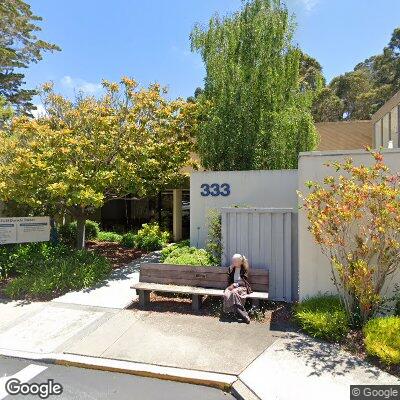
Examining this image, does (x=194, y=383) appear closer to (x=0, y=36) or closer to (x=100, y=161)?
(x=100, y=161)

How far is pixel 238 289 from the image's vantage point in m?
6.85

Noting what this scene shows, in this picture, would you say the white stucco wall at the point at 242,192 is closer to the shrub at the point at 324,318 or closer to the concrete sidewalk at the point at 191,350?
the shrub at the point at 324,318

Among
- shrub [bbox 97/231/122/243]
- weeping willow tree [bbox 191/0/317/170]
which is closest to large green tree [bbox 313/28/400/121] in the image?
weeping willow tree [bbox 191/0/317/170]

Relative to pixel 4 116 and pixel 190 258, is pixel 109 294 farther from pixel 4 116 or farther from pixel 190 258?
pixel 4 116

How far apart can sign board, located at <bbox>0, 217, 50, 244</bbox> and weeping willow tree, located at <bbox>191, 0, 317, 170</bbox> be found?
5.45m

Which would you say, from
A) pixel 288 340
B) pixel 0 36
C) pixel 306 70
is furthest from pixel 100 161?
pixel 306 70

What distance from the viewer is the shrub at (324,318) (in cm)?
569

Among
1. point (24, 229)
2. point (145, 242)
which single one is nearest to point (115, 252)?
point (145, 242)

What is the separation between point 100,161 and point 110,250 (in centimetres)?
460

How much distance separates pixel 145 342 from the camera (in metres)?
5.80

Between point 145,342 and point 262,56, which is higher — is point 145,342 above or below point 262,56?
below

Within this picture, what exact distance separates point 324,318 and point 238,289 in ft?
5.37

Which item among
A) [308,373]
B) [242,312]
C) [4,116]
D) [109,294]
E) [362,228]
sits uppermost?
[4,116]

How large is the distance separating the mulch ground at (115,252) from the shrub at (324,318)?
6.53 meters
